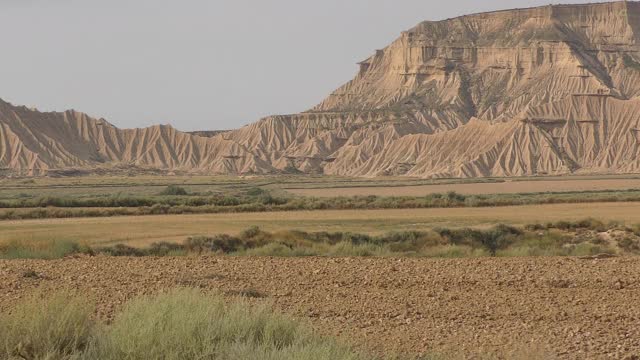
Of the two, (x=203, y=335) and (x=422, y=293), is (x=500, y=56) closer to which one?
(x=422, y=293)

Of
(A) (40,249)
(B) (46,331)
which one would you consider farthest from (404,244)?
(B) (46,331)

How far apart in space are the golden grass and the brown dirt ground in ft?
98.1

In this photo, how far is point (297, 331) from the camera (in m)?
9.57

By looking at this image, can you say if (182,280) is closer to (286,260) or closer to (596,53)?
(286,260)

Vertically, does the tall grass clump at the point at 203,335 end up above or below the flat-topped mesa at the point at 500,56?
below

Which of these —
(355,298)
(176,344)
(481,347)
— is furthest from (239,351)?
(355,298)

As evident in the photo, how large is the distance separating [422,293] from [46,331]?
27.1ft

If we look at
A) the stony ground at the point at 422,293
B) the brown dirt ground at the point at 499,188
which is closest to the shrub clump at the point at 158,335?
the stony ground at the point at 422,293

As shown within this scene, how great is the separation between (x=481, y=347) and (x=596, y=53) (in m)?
179

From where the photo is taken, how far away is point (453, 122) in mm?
164125

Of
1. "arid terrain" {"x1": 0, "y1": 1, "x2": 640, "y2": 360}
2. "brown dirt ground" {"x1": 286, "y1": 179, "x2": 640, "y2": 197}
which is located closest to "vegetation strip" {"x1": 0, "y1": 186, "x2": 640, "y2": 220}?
"arid terrain" {"x1": 0, "y1": 1, "x2": 640, "y2": 360}

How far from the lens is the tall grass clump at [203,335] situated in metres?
8.51

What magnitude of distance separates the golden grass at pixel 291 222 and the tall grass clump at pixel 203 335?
22.9 metres

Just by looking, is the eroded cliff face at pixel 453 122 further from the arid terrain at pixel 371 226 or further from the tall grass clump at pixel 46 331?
the tall grass clump at pixel 46 331
